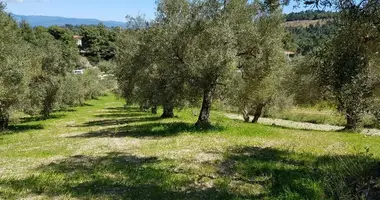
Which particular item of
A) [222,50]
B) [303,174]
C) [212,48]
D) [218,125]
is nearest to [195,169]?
[303,174]

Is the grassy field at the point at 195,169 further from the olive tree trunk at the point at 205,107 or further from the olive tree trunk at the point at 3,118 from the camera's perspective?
the olive tree trunk at the point at 3,118

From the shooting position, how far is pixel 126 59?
4484 cm

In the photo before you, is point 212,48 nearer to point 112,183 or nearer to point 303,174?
point 303,174

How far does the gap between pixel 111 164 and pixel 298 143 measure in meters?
11.3

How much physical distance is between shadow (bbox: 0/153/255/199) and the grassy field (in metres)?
0.03

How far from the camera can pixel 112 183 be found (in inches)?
504

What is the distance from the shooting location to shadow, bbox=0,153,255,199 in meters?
11.4

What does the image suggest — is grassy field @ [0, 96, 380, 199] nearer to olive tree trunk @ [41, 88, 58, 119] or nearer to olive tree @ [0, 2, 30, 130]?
olive tree @ [0, 2, 30, 130]

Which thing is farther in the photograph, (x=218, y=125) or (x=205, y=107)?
(x=218, y=125)

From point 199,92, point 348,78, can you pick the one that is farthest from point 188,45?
point 348,78

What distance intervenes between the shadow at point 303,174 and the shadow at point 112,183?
1.49 meters

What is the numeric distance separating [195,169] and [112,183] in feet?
11.8

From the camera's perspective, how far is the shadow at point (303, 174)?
10492mm

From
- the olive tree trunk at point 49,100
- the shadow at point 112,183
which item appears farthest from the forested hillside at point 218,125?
the olive tree trunk at point 49,100
